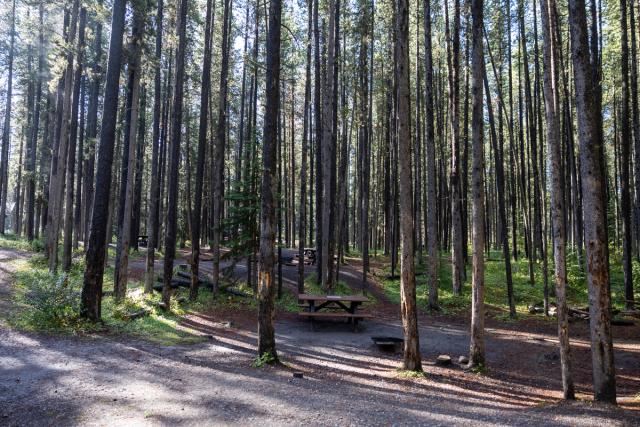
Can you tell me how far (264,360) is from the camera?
818 centimetres

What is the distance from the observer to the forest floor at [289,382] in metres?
5.10

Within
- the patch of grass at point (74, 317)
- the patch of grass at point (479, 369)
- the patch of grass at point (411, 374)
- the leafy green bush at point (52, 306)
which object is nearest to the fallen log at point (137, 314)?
the patch of grass at point (74, 317)

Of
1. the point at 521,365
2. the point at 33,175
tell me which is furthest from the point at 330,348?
the point at 33,175

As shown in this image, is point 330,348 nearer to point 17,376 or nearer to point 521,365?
point 521,365

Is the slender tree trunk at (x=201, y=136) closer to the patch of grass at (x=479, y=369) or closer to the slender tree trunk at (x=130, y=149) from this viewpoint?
the slender tree trunk at (x=130, y=149)

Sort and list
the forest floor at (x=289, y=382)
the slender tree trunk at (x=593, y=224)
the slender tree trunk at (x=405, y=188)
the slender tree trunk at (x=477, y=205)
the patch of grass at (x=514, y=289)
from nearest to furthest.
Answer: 1. the forest floor at (x=289, y=382)
2. the slender tree trunk at (x=593, y=224)
3. the slender tree trunk at (x=405, y=188)
4. the slender tree trunk at (x=477, y=205)
5. the patch of grass at (x=514, y=289)

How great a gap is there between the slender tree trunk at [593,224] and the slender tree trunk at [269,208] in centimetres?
535

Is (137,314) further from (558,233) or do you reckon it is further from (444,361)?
(558,233)

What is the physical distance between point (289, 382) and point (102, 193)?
261 inches

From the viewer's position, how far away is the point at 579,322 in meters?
14.7

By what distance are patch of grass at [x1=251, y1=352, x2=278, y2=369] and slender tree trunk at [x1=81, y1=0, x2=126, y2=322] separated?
4.45 metres

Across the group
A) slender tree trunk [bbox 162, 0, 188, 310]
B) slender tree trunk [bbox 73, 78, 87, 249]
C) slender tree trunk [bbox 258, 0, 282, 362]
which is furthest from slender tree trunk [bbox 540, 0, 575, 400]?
slender tree trunk [bbox 73, 78, 87, 249]

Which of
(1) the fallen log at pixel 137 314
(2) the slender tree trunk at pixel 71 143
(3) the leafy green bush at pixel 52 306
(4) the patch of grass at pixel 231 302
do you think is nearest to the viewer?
(3) the leafy green bush at pixel 52 306

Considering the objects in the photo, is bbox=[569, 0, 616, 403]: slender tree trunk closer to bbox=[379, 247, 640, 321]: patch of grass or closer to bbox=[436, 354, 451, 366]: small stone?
bbox=[436, 354, 451, 366]: small stone
